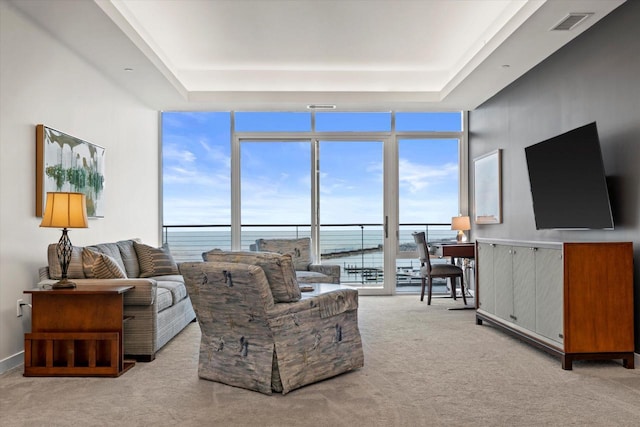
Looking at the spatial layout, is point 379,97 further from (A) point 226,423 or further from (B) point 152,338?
(A) point 226,423

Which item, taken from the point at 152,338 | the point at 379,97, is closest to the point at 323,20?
→ the point at 379,97

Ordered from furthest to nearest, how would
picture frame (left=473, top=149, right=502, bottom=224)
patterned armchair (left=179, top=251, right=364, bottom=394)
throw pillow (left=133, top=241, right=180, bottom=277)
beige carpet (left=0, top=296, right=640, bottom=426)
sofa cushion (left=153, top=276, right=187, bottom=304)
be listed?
picture frame (left=473, top=149, right=502, bottom=224), throw pillow (left=133, top=241, right=180, bottom=277), sofa cushion (left=153, top=276, right=187, bottom=304), patterned armchair (left=179, top=251, right=364, bottom=394), beige carpet (left=0, top=296, right=640, bottom=426)

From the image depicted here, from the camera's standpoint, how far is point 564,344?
12.3 feet

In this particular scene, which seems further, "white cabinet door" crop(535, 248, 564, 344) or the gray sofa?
the gray sofa

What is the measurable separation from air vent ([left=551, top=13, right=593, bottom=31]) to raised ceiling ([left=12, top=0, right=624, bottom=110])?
4 cm

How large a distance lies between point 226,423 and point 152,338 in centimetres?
156

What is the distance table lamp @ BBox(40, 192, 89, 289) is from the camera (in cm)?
363

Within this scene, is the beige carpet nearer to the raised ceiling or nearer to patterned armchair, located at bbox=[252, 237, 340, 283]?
patterned armchair, located at bbox=[252, 237, 340, 283]

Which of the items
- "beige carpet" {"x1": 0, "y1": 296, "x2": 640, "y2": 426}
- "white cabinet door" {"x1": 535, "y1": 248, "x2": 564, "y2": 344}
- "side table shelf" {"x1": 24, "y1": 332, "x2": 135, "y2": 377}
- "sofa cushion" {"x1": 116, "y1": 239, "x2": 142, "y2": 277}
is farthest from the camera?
"sofa cushion" {"x1": 116, "y1": 239, "x2": 142, "y2": 277}

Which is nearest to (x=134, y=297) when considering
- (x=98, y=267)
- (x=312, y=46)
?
(x=98, y=267)

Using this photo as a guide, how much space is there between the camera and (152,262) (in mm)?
5605

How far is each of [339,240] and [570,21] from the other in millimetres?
4503

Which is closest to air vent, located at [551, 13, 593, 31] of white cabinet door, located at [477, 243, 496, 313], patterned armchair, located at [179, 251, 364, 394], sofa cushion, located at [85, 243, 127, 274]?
white cabinet door, located at [477, 243, 496, 313]

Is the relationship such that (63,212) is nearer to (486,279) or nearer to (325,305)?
(325,305)
